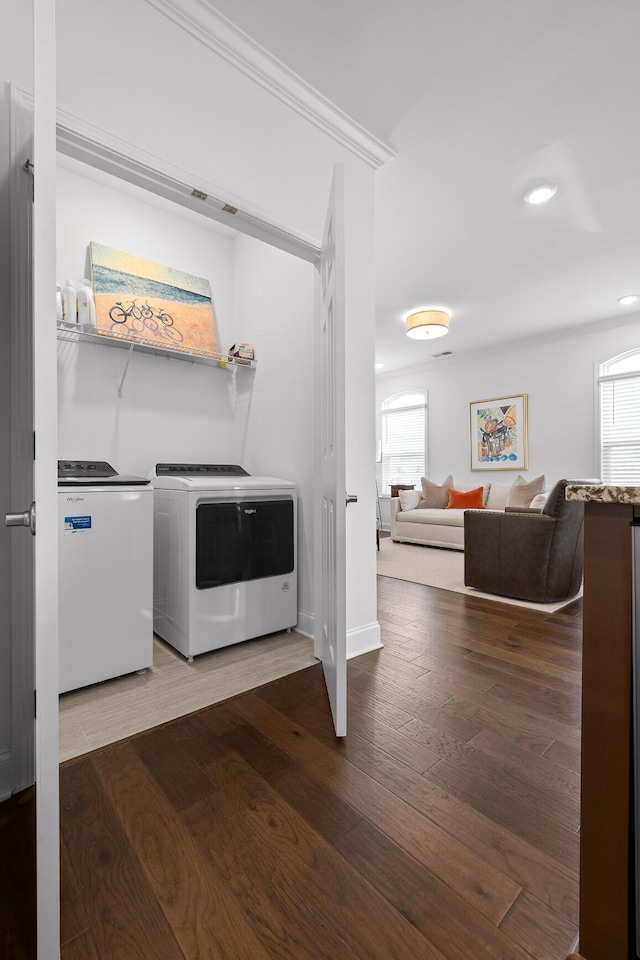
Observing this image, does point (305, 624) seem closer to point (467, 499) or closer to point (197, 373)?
point (197, 373)

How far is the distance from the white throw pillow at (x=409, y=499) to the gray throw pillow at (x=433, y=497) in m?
0.07

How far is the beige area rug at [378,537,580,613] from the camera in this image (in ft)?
10.6

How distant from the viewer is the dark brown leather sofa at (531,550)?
3.01 metres

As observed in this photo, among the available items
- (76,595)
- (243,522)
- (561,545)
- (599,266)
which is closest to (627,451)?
(599,266)

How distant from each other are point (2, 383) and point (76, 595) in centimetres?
92

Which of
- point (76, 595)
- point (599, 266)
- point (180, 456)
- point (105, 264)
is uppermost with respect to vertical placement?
point (599, 266)

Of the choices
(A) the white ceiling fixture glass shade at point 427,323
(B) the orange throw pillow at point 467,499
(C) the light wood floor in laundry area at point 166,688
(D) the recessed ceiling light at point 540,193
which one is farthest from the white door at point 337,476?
(B) the orange throw pillow at point 467,499

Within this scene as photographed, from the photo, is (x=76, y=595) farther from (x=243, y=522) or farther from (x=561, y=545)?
(x=561, y=545)

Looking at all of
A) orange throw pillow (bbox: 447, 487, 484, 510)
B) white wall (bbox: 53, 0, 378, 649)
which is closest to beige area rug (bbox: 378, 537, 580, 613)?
orange throw pillow (bbox: 447, 487, 484, 510)

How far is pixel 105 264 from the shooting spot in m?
2.53

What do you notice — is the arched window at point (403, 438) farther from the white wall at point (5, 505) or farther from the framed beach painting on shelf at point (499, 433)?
the white wall at point (5, 505)

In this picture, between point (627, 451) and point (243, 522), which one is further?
point (627, 451)

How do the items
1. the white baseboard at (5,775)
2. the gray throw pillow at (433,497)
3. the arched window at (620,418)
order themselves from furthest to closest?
the gray throw pillow at (433,497), the arched window at (620,418), the white baseboard at (5,775)

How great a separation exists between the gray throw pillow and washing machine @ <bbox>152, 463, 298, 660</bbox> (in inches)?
163
